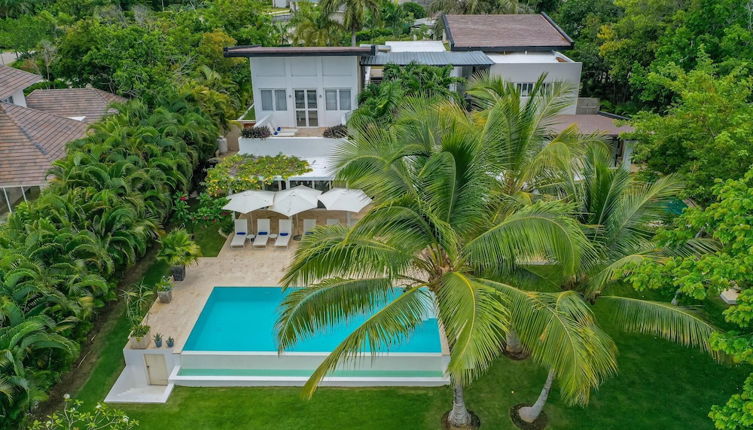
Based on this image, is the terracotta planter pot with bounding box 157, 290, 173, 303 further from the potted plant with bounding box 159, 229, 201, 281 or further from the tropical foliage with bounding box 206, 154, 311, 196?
the tropical foliage with bounding box 206, 154, 311, 196

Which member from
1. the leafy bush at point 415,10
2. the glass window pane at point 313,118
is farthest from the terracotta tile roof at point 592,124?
the leafy bush at point 415,10

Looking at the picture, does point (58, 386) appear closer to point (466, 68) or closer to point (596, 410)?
point (596, 410)

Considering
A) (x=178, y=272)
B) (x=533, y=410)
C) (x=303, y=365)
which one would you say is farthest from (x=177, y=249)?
(x=533, y=410)

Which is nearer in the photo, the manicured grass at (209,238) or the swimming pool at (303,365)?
the swimming pool at (303,365)

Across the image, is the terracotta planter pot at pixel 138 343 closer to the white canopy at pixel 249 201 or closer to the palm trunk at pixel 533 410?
the white canopy at pixel 249 201

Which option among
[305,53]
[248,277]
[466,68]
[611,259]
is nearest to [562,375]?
[611,259]

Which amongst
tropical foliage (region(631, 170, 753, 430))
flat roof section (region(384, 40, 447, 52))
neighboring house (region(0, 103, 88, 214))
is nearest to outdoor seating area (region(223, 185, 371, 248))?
neighboring house (region(0, 103, 88, 214))

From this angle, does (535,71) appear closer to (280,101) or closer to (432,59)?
(432,59)
